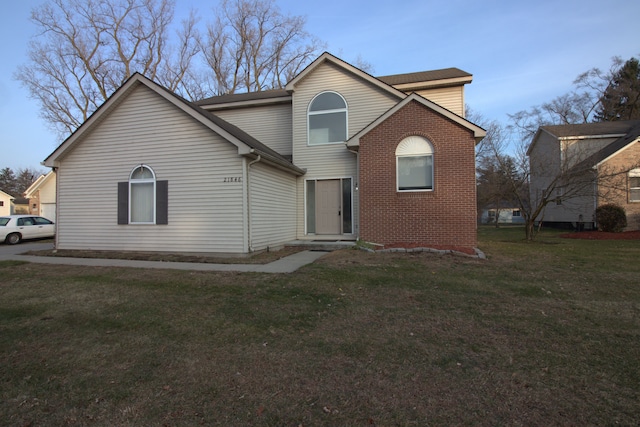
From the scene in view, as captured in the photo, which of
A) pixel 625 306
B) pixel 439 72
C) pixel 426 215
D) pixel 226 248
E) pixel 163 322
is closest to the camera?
pixel 163 322

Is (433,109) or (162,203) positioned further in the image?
(433,109)

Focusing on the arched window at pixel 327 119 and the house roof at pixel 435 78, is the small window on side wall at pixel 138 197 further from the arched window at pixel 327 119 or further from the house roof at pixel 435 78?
the house roof at pixel 435 78

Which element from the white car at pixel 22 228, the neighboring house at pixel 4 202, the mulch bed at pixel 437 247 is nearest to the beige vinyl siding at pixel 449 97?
the mulch bed at pixel 437 247

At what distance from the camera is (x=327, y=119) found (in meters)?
13.5

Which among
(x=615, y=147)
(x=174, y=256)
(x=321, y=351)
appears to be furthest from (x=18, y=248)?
(x=615, y=147)

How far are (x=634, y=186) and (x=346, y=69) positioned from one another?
16.5 m

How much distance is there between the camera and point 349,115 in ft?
43.5

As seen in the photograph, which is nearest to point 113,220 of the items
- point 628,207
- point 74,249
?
point 74,249

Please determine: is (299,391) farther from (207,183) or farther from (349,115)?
(349,115)

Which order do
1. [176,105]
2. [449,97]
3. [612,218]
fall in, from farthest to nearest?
[612,218] → [449,97] → [176,105]

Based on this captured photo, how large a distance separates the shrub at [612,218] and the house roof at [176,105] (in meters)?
16.0

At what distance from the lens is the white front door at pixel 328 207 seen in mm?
13242

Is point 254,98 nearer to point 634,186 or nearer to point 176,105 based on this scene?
point 176,105

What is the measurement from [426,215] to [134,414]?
32.4 ft
